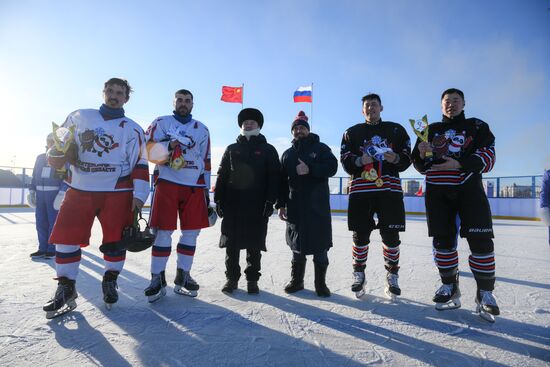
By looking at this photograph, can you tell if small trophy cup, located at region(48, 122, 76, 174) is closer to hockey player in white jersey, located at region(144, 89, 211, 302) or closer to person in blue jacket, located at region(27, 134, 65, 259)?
hockey player in white jersey, located at region(144, 89, 211, 302)

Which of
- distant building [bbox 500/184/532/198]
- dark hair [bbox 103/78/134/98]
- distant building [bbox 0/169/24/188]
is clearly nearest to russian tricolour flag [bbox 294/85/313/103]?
distant building [bbox 500/184/532/198]

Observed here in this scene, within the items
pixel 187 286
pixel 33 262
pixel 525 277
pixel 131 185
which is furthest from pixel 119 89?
pixel 525 277

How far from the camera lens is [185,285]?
2.87m

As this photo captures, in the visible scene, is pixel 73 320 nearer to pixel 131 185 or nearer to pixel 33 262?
pixel 131 185

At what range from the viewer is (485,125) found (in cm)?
260

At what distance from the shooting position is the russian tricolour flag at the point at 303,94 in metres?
18.2

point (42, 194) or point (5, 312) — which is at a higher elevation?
point (42, 194)

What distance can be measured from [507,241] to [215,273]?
6.36m

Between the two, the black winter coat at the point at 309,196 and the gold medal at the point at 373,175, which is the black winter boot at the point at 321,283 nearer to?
the black winter coat at the point at 309,196

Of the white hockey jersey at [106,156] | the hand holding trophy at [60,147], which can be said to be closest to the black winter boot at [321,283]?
the white hockey jersey at [106,156]

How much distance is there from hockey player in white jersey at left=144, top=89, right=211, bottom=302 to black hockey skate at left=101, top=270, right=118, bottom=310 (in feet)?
1.03

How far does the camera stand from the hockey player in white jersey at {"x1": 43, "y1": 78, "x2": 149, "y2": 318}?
2.42 meters

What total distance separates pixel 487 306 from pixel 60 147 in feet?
11.1

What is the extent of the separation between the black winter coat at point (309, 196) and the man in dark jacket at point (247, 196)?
0.17 metres
